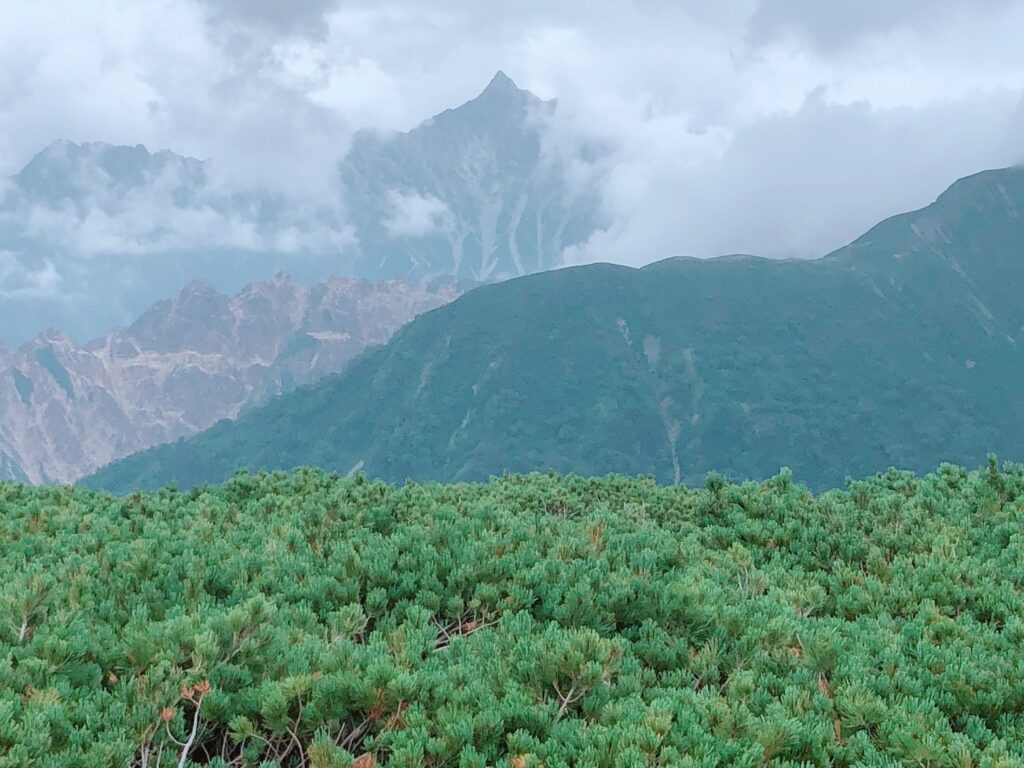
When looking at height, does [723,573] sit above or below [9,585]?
below

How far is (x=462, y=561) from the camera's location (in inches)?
339

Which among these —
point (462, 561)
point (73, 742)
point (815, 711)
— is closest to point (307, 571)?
point (462, 561)

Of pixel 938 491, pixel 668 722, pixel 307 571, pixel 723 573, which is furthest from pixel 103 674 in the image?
pixel 938 491

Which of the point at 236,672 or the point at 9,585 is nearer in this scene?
the point at 236,672

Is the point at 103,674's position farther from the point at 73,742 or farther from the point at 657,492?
the point at 657,492

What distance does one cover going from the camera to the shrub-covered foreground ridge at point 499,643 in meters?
5.38

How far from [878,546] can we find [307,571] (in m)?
7.98

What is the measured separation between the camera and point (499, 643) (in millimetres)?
6785

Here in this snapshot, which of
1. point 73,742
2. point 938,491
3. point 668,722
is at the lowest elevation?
point 938,491

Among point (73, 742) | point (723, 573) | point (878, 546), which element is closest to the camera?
point (73, 742)

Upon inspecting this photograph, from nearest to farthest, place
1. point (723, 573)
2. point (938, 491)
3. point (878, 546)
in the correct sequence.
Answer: point (723, 573)
point (878, 546)
point (938, 491)

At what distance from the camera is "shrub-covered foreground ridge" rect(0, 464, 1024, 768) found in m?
5.38

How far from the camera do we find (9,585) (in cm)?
739

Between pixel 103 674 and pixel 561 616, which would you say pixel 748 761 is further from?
pixel 103 674
